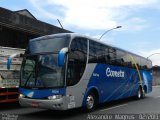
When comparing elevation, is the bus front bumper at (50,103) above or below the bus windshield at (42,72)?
below

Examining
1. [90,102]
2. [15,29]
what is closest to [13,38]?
[15,29]

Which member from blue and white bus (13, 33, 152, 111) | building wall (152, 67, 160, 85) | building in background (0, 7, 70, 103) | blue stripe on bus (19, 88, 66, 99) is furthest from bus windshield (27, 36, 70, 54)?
building wall (152, 67, 160, 85)

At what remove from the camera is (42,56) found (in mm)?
12180

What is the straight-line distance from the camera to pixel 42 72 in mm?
11844

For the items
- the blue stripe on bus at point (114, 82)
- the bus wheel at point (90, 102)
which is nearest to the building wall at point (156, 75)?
the blue stripe on bus at point (114, 82)

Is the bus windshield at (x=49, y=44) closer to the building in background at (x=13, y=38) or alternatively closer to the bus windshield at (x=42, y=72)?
the bus windshield at (x=42, y=72)

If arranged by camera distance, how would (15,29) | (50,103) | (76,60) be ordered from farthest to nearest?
1. (15,29)
2. (76,60)
3. (50,103)

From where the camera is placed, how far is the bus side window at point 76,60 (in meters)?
12.0

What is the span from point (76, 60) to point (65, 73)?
42.0 inches

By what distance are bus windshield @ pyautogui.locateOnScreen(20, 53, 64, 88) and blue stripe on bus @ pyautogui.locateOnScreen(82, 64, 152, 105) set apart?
6.61 ft

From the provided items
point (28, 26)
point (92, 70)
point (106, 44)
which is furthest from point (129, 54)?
point (28, 26)

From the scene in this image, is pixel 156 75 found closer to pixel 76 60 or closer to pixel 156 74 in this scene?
pixel 156 74

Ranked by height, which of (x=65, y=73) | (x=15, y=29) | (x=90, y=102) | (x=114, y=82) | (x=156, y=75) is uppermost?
(x=15, y=29)

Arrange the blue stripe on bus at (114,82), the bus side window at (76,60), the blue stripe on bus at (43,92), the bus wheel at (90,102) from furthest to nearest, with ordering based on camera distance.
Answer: the blue stripe on bus at (114,82) → the bus wheel at (90,102) → the bus side window at (76,60) → the blue stripe on bus at (43,92)
